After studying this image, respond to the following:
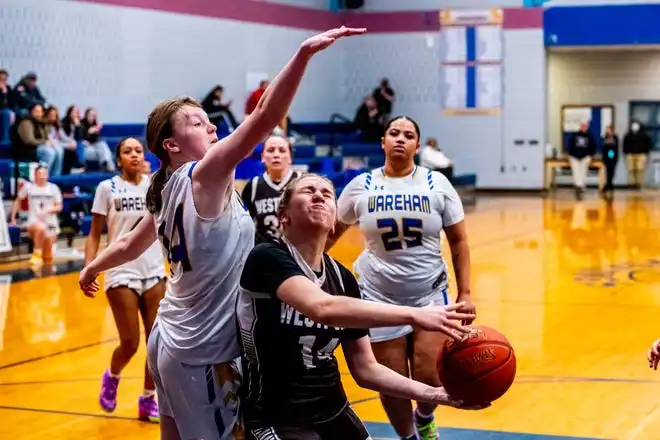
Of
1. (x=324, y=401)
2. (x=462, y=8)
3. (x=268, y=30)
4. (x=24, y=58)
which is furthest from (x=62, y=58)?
(x=324, y=401)

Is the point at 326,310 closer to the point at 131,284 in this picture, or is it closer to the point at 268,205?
the point at 131,284

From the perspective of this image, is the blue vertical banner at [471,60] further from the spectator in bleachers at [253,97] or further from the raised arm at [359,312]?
the raised arm at [359,312]

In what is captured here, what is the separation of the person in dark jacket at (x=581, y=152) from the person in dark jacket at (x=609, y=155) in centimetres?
38

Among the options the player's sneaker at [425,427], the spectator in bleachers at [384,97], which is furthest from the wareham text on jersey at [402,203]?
the spectator in bleachers at [384,97]

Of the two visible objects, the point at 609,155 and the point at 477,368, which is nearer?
the point at 477,368

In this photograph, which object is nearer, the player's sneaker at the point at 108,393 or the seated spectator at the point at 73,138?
the player's sneaker at the point at 108,393

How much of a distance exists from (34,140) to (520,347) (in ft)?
35.2

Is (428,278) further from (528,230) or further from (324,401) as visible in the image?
(528,230)

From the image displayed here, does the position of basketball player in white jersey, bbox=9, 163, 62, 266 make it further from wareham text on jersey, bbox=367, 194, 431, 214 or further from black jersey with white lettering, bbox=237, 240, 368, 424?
black jersey with white lettering, bbox=237, 240, 368, 424

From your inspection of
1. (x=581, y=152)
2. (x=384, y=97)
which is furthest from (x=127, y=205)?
(x=581, y=152)

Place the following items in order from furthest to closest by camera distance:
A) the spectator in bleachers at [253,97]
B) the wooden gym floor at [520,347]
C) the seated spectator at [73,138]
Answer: the spectator in bleachers at [253,97] < the seated spectator at [73,138] < the wooden gym floor at [520,347]

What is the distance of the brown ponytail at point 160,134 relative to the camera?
4.09 m

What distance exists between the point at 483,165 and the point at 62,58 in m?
13.2

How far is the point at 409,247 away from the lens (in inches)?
249
